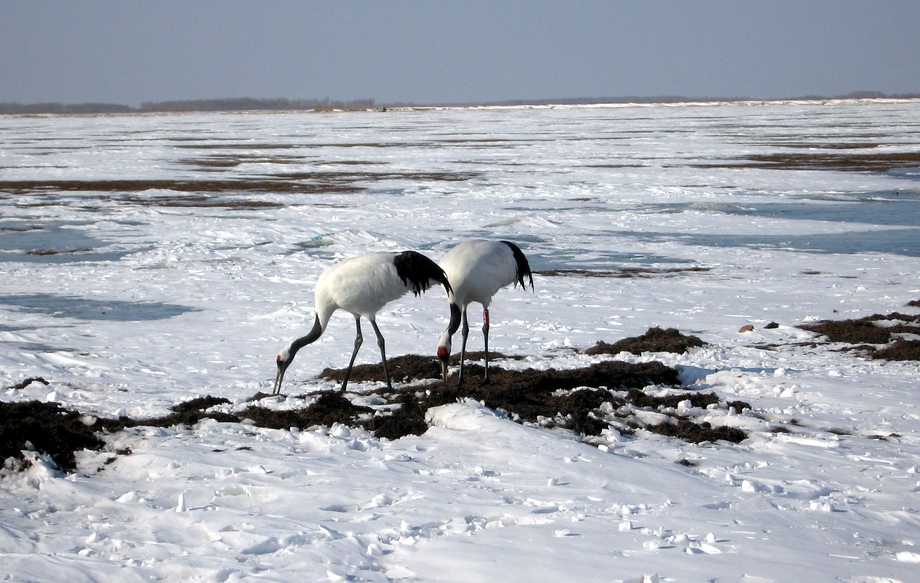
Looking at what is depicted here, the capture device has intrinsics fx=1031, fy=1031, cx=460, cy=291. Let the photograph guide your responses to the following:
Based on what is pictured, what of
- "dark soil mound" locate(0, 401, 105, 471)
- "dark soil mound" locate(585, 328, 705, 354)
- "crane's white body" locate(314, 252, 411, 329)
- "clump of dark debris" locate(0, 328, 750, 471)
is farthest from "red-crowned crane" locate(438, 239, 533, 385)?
"dark soil mound" locate(0, 401, 105, 471)

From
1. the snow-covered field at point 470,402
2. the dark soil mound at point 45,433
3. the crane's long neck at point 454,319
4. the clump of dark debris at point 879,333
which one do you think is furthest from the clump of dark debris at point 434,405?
the clump of dark debris at point 879,333

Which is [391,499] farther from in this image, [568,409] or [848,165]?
[848,165]

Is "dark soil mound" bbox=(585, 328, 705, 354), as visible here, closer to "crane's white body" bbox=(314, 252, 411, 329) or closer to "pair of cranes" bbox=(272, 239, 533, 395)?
"pair of cranes" bbox=(272, 239, 533, 395)

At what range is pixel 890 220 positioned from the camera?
18.9 meters

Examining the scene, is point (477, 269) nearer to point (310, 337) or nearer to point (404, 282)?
point (404, 282)

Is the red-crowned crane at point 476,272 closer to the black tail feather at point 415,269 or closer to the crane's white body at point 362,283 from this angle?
the black tail feather at point 415,269

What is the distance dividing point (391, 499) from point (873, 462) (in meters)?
2.76

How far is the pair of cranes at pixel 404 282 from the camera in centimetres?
782

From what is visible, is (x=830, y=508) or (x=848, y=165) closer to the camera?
(x=830, y=508)

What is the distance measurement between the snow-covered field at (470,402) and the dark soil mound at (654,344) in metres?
0.21

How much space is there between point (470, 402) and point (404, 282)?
1.37 m

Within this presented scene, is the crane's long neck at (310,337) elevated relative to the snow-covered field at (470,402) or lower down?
elevated

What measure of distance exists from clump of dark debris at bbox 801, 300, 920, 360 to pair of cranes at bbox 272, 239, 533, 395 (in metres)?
3.25

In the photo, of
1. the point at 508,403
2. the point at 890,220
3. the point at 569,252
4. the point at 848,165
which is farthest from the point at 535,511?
the point at 848,165
